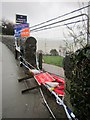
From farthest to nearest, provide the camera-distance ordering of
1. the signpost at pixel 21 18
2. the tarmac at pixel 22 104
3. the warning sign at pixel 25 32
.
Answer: the signpost at pixel 21 18
the warning sign at pixel 25 32
the tarmac at pixel 22 104

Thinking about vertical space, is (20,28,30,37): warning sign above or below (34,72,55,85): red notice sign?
above

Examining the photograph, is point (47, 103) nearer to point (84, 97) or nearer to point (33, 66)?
point (84, 97)

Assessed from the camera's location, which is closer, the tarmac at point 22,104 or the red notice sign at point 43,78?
the tarmac at point 22,104

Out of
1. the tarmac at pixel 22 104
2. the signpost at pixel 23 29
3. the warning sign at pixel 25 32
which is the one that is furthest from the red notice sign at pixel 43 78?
the warning sign at pixel 25 32

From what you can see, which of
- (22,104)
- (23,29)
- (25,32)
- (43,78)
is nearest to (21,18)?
(23,29)

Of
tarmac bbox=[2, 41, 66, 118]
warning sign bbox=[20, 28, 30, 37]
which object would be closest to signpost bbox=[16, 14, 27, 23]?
warning sign bbox=[20, 28, 30, 37]

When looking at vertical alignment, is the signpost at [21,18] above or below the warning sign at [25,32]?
above

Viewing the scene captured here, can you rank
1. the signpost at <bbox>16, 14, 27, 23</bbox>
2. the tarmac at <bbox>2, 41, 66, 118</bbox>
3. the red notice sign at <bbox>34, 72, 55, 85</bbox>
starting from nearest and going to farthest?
the tarmac at <bbox>2, 41, 66, 118</bbox>
the red notice sign at <bbox>34, 72, 55, 85</bbox>
the signpost at <bbox>16, 14, 27, 23</bbox>

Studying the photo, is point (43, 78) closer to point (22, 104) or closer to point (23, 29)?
point (22, 104)

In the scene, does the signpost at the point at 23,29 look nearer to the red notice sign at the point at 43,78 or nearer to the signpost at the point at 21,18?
the signpost at the point at 21,18

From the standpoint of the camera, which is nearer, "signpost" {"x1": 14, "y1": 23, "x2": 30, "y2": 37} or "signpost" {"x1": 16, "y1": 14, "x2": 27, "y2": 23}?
"signpost" {"x1": 14, "y1": 23, "x2": 30, "y2": 37}

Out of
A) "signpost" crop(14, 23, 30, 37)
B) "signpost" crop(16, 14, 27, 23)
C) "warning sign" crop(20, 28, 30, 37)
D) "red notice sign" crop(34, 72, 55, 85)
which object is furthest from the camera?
"signpost" crop(16, 14, 27, 23)

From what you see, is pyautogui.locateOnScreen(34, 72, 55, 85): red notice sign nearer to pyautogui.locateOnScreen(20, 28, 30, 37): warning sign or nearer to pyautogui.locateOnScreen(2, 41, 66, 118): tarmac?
pyautogui.locateOnScreen(2, 41, 66, 118): tarmac

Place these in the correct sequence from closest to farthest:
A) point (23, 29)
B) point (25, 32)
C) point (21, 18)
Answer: point (25, 32) < point (23, 29) < point (21, 18)
